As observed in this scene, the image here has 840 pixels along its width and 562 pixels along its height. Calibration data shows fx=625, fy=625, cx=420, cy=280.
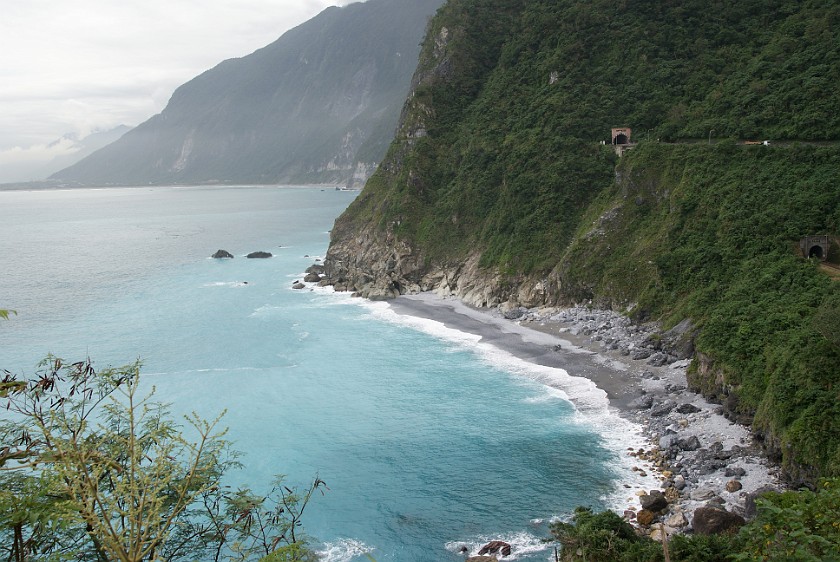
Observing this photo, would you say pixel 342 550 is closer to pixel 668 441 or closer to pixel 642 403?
pixel 668 441

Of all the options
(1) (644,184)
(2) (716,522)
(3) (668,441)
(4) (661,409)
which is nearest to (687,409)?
(4) (661,409)

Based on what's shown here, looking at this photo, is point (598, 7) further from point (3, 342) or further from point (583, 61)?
point (3, 342)

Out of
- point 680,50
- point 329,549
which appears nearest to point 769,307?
point 329,549

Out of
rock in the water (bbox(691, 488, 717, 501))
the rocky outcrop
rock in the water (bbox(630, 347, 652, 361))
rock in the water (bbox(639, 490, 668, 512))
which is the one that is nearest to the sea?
rock in the water (bbox(639, 490, 668, 512))

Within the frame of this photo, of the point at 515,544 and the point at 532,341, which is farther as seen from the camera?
the point at 532,341

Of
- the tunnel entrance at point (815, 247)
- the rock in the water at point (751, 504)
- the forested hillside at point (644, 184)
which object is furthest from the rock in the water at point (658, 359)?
the rock in the water at point (751, 504)

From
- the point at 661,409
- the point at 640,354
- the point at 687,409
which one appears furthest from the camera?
the point at 640,354
